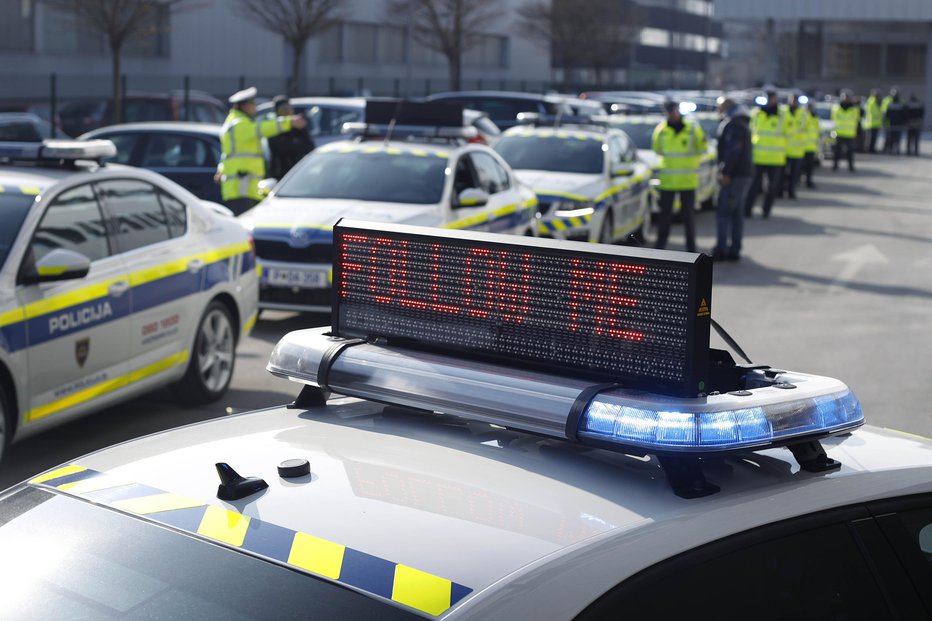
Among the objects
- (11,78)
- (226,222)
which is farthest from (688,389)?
(11,78)

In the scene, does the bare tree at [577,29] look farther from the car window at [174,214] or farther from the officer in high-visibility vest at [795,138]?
the car window at [174,214]

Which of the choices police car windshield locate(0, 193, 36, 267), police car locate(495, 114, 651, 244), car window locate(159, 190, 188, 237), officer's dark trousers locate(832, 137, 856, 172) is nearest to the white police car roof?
A: police car windshield locate(0, 193, 36, 267)

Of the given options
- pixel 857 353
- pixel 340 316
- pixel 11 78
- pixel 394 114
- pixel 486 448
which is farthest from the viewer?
pixel 11 78

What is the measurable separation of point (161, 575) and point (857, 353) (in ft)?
28.3

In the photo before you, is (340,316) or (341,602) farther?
(340,316)

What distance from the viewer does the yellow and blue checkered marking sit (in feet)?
5.90

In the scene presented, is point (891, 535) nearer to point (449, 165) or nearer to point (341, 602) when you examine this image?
point (341, 602)

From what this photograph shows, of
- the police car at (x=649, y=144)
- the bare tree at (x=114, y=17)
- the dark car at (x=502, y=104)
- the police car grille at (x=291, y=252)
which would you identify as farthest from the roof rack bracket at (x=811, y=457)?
the bare tree at (x=114, y=17)

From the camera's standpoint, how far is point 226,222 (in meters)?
8.05

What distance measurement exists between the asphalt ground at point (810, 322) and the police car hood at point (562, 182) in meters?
1.72

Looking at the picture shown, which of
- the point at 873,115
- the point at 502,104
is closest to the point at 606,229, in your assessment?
the point at 502,104

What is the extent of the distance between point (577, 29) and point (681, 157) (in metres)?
42.4

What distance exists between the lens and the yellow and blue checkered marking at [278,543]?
5.90ft

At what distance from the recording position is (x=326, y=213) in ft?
34.0
